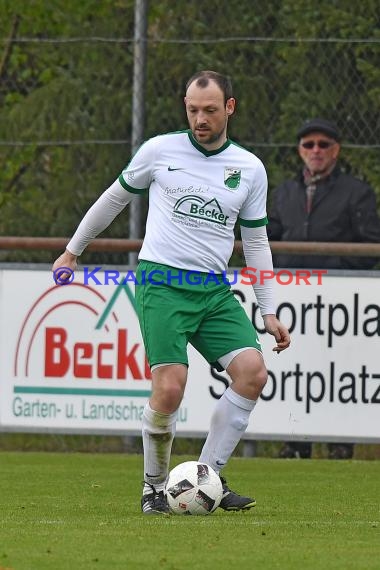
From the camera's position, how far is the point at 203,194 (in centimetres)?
771

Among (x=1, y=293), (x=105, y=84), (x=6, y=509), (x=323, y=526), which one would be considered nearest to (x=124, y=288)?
(x=1, y=293)

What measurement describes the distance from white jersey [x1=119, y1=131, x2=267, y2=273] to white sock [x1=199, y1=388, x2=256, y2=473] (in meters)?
0.65

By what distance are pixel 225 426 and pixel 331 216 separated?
3.95 metres

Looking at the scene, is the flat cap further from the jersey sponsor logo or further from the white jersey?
the jersey sponsor logo

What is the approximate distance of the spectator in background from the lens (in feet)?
37.7

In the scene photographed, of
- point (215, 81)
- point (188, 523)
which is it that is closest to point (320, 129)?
point (215, 81)

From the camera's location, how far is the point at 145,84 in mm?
12328

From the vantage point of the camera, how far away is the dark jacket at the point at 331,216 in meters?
11.5

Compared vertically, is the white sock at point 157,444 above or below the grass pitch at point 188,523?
above

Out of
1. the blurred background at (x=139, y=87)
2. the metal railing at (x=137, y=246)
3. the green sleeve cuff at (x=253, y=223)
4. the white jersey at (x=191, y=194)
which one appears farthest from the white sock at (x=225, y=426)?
the blurred background at (x=139, y=87)

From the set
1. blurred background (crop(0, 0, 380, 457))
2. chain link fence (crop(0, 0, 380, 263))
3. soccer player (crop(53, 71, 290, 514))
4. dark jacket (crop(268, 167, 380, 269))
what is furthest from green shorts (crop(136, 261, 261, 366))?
chain link fence (crop(0, 0, 380, 263))

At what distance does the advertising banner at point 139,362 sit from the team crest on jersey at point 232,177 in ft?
11.0

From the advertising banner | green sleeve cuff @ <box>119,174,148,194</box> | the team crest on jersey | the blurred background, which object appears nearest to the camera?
the team crest on jersey

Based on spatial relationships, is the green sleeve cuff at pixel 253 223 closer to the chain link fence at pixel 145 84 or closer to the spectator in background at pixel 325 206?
the spectator in background at pixel 325 206
